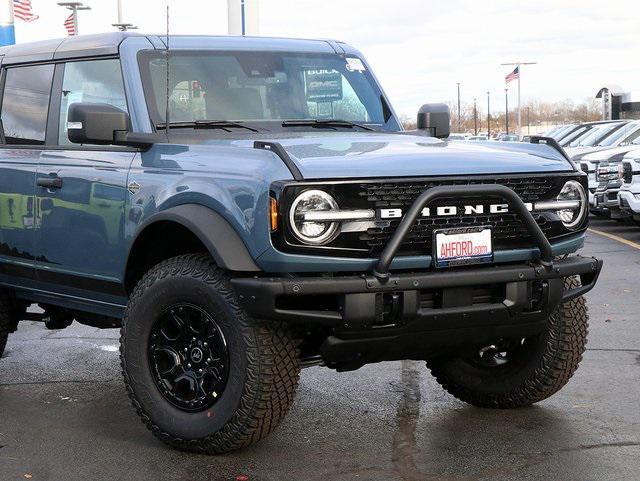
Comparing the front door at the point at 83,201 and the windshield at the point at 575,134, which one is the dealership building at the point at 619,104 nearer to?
the windshield at the point at 575,134

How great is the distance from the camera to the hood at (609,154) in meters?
18.8

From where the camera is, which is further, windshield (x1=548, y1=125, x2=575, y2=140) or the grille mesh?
windshield (x1=548, y1=125, x2=575, y2=140)

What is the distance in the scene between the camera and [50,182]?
19.7 ft

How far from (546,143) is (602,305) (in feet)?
14.3

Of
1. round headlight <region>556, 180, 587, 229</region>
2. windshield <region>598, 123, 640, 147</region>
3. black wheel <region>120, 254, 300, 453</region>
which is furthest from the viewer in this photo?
Result: windshield <region>598, 123, 640, 147</region>

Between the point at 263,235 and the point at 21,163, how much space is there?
7.38 feet

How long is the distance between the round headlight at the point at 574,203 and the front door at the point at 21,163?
2791 mm

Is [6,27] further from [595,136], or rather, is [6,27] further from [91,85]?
[91,85]

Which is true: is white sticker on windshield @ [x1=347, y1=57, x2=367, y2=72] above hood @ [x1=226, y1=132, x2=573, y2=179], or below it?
above

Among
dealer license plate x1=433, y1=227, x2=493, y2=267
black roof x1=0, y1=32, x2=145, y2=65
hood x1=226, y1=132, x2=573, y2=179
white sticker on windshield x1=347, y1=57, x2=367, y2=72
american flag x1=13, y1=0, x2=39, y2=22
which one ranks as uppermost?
american flag x1=13, y1=0, x2=39, y2=22

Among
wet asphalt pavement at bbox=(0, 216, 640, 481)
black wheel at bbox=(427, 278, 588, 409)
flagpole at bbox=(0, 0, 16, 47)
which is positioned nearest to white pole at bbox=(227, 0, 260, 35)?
flagpole at bbox=(0, 0, 16, 47)

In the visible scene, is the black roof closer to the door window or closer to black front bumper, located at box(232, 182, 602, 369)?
the door window

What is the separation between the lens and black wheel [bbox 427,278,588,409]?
224 inches

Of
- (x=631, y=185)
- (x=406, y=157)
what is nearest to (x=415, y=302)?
(x=406, y=157)
